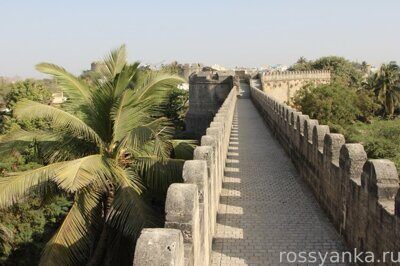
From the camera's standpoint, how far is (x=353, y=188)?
6.27m

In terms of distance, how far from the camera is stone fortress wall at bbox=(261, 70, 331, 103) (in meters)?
47.7

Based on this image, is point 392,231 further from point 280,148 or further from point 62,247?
point 280,148

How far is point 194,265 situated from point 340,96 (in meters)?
30.3

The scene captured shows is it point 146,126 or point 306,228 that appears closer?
point 306,228

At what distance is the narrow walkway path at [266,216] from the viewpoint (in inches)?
256

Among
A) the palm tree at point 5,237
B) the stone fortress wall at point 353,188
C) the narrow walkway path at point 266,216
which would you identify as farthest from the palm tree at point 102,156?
the palm tree at point 5,237

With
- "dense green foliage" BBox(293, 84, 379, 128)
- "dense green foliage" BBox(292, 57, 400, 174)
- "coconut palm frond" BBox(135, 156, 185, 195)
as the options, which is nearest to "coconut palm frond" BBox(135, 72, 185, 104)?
"coconut palm frond" BBox(135, 156, 185, 195)

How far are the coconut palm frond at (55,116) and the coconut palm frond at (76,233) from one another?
43.8 inches

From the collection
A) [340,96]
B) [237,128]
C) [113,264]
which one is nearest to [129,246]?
[113,264]

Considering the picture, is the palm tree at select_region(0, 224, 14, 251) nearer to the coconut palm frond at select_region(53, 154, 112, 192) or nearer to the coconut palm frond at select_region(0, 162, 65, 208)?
the coconut palm frond at select_region(0, 162, 65, 208)

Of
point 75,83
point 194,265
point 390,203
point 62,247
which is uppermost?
point 75,83

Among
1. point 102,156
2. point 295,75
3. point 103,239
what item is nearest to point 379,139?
point 103,239

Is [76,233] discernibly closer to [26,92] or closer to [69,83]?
[69,83]

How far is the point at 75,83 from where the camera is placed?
8.88 meters
